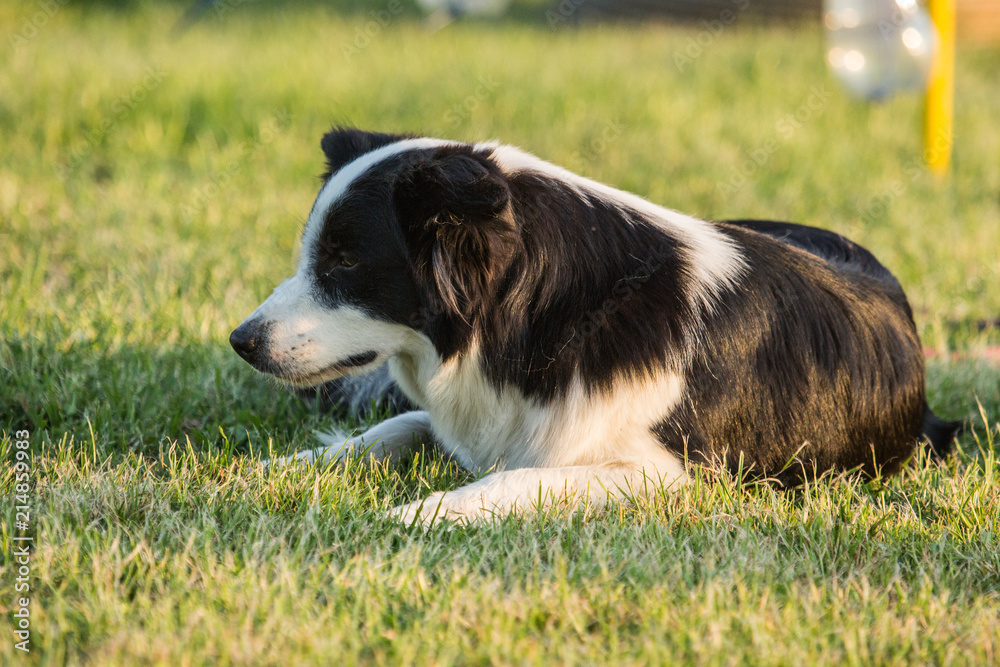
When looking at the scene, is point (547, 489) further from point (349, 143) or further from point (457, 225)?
point (349, 143)

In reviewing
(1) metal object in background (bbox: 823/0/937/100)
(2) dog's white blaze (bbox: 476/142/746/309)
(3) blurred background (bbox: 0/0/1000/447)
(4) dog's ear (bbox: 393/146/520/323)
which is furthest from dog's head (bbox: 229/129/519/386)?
(1) metal object in background (bbox: 823/0/937/100)

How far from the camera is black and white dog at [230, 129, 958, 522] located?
2.40 m

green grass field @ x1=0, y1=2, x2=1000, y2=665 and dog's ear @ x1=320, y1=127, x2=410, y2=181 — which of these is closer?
green grass field @ x1=0, y1=2, x2=1000, y2=665

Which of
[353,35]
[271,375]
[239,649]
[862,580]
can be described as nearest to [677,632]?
[862,580]

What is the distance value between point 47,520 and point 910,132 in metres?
7.79

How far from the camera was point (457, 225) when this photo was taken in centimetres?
230

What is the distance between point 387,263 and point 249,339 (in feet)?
1.50

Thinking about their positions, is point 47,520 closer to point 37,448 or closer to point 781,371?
point 37,448

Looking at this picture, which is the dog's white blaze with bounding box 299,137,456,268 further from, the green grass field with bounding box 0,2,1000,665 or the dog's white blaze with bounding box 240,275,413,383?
the green grass field with bounding box 0,2,1000,665

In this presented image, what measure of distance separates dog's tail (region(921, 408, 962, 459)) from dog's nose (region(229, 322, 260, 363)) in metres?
2.19

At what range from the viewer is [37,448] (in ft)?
9.47

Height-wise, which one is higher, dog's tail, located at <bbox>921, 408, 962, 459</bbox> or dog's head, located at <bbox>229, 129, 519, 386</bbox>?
dog's head, located at <bbox>229, 129, 519, 386</bbox>

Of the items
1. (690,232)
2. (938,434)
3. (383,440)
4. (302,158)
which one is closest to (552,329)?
(690,232)

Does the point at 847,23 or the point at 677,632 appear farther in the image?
the point at 847,23
